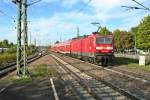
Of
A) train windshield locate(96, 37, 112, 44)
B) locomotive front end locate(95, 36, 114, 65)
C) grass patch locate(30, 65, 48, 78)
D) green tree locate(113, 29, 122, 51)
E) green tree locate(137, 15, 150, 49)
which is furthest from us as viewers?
green tree locate(113, 29, 122, 51)

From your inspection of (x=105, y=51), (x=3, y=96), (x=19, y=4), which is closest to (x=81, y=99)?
(x=3, y=96)

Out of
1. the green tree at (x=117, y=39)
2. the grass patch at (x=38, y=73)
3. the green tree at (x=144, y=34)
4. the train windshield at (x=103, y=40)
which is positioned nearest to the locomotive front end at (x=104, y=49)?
the train windshield at (x=103, y=40)

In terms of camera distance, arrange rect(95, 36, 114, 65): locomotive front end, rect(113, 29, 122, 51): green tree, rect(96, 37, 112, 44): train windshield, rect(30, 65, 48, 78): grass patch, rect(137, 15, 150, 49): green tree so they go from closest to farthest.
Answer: rect(30, 65, 48, 78): grass patch < rect(95, 36, 114, 65): locomotive front end < rect(96, 37, 112, 44): train windshield < rect(137, 15, 150, 49): green tree < rect(113, 29, 122, 51): green tree

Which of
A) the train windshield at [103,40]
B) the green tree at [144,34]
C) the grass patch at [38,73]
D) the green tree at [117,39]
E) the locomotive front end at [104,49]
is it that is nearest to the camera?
→ the grass patch at [38,73]

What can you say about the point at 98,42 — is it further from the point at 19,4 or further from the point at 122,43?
the point at 122,43

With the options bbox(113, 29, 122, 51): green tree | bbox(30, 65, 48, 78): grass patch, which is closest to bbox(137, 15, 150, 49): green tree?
bbox(113, 29, 122, 51): green tree

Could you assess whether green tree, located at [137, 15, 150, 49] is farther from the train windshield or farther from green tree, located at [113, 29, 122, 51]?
the train windshield

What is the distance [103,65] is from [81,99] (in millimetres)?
24934

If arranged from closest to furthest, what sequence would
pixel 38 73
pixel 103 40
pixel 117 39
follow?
1. pixel 38 73
2. pixel 103 40
3. pixel 117 39

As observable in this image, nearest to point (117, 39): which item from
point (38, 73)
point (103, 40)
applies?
point (103, 40)

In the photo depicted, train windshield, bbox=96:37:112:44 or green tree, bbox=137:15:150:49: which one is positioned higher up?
green tree, bbox=137:15:150:49

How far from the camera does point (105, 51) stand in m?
38.1

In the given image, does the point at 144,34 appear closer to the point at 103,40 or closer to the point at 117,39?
the point at 117,39

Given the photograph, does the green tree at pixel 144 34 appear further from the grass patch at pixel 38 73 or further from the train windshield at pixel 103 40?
the grass patch at pixel 38 73
